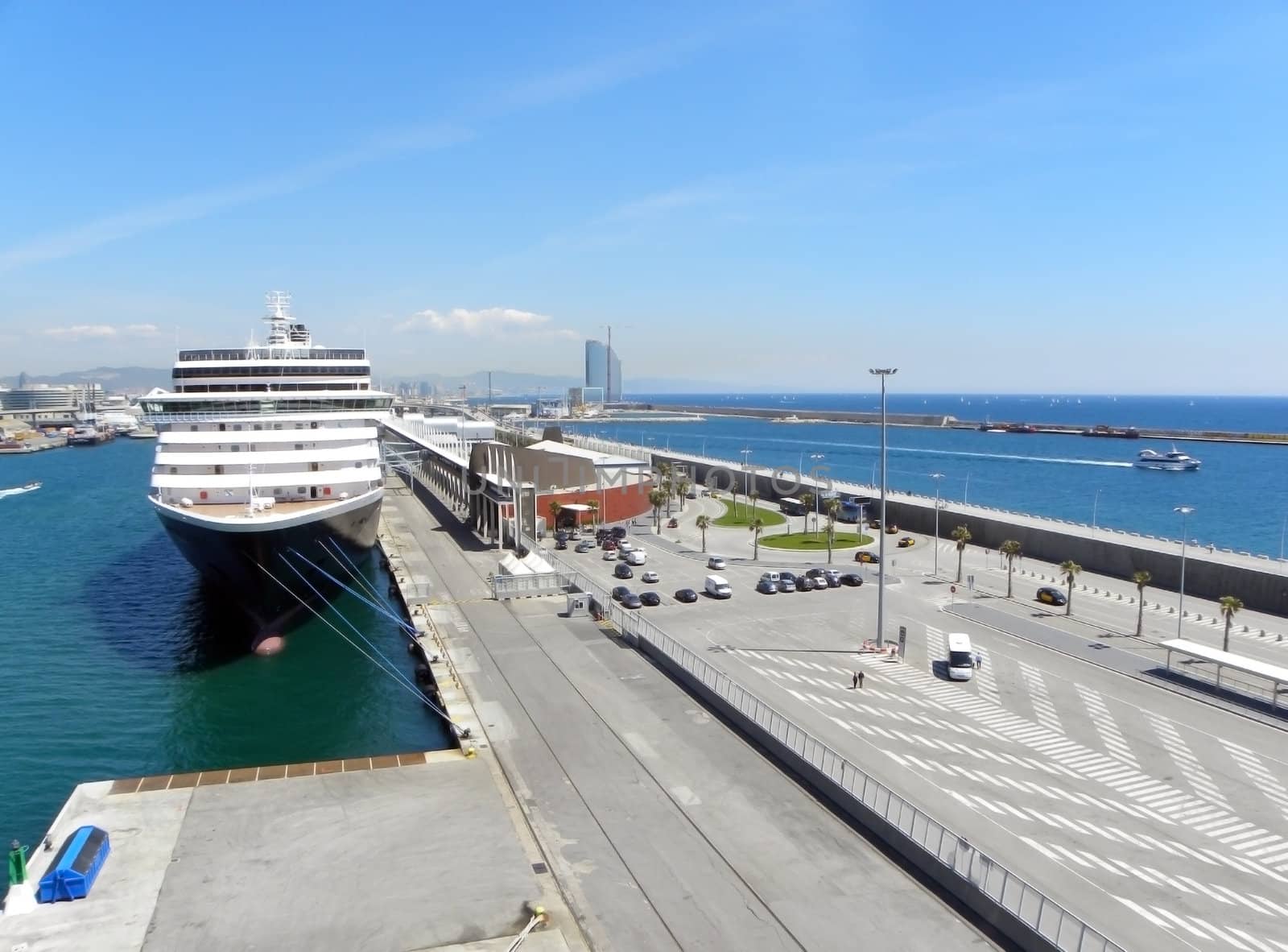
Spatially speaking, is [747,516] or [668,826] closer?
[668,826]

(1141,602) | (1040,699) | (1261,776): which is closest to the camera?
(1261,776)

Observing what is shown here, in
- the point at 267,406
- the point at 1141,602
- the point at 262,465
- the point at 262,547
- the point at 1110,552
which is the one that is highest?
the point at 267,406

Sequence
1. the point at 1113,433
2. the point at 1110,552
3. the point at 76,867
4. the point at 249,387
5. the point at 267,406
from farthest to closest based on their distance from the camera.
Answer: the point at 1113,433, the point at 1110,552, the point at 249,387, the point at 267,406, the point at 76,867

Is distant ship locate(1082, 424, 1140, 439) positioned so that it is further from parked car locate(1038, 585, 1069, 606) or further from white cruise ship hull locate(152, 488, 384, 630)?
white cruise ship hull locate(152, 488, 384, 630)

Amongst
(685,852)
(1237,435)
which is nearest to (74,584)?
(685,852)

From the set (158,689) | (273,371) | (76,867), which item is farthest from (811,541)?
(76,867)

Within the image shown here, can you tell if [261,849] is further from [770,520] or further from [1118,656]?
[770,520]

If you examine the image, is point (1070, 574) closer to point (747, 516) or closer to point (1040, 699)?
point (1040, 699)
